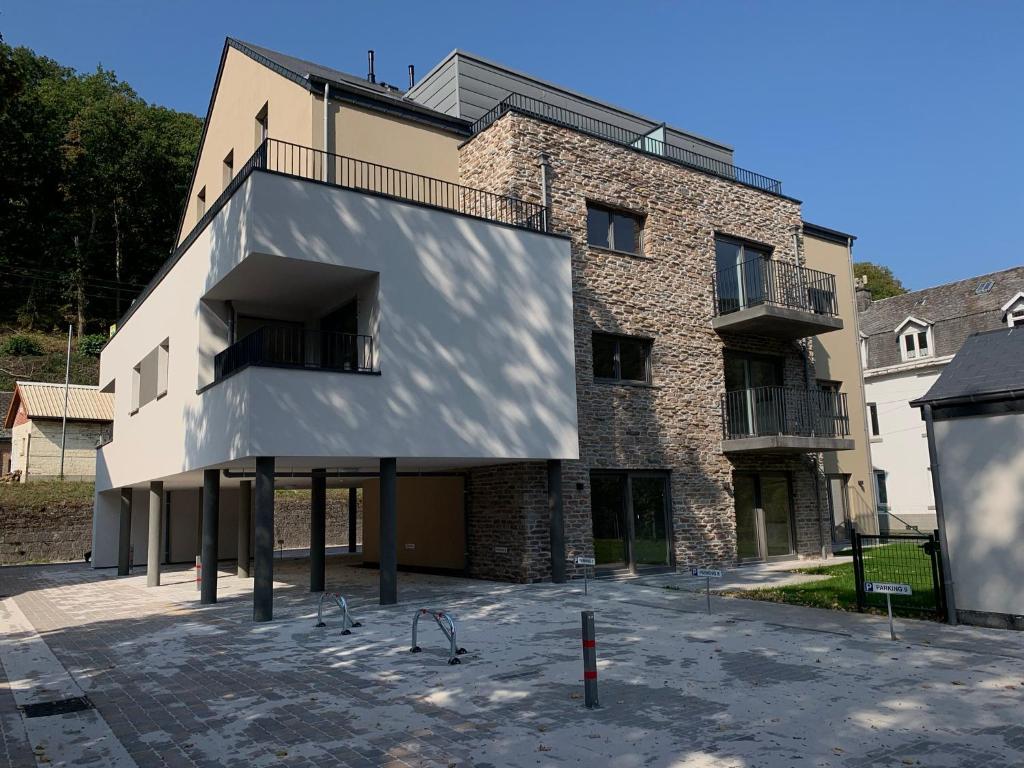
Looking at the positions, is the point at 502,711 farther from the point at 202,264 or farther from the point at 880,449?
the point at 880,449

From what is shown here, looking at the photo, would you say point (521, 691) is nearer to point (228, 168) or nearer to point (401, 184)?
point (401, 184)

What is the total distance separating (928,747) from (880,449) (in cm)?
3118

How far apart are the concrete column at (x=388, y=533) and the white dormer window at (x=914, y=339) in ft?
93.4

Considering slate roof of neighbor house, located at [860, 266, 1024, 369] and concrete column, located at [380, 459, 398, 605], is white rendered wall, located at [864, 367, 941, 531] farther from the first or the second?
concrete column, located at [380, 459, 398, 605]

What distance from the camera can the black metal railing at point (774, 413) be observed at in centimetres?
1867

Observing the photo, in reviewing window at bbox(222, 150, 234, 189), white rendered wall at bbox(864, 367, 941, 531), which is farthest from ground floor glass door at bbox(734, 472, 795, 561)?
window at bbox(222, 150, 234, 189)

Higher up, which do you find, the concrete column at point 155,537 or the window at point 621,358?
the window at point 621,358

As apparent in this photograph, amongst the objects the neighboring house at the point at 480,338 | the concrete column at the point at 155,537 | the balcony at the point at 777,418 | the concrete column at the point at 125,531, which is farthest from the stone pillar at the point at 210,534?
the balcony at the point at 777,418

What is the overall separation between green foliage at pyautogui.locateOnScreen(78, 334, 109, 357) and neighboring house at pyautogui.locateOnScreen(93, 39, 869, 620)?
2240cm

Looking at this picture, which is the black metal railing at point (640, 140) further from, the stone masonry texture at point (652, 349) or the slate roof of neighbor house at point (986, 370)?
the slate roof of neighbor house at point (986, 370)

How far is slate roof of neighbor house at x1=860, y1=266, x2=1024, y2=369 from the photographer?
104 ft

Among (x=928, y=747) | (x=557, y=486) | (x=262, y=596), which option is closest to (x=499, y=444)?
(x=557, y=486)

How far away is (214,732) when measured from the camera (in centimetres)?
583

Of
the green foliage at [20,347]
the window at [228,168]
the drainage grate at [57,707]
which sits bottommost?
the drainage grate at [57,707]
